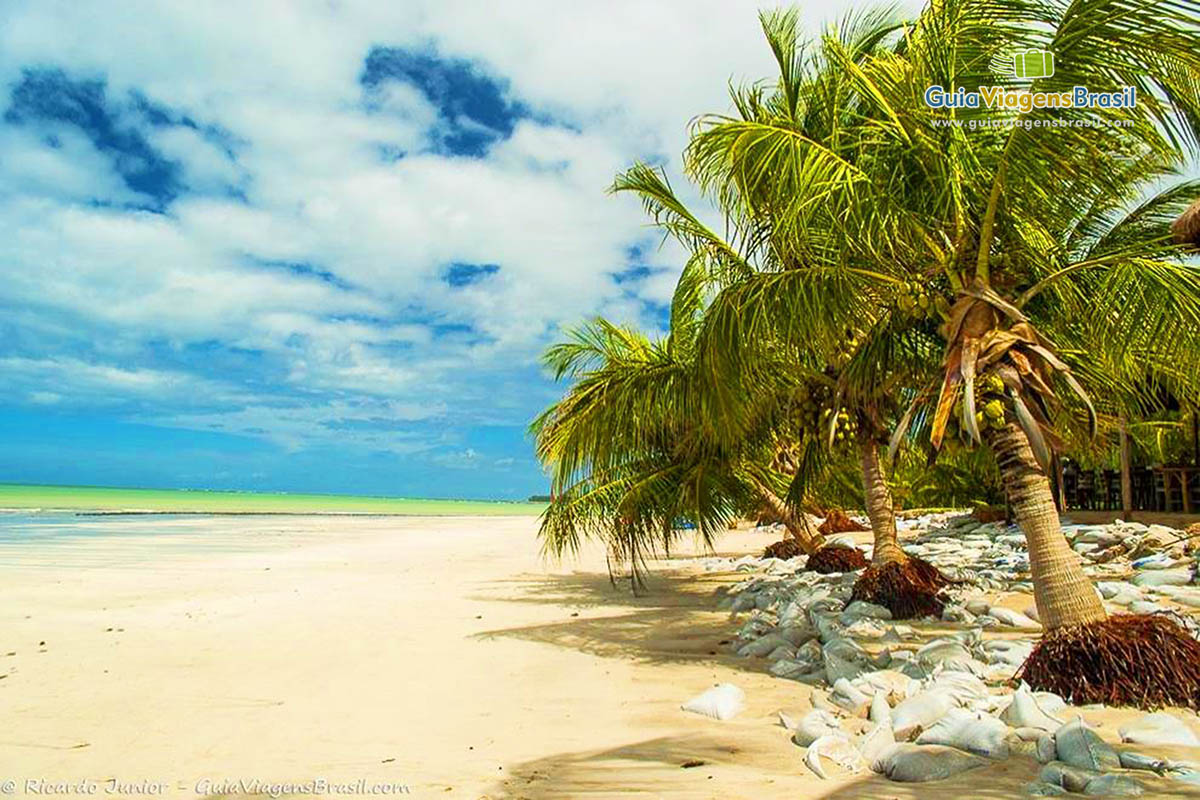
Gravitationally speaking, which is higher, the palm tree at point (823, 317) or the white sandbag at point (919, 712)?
the palm tree at point (823, 317)

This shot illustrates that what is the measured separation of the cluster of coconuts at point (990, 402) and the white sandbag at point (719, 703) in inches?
97.6

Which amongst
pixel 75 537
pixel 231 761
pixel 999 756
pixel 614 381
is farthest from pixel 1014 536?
pixel 75 537

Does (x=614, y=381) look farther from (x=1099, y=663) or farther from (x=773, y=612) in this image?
(x=1099, y=663)

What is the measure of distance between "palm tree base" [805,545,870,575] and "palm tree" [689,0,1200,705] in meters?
5.50

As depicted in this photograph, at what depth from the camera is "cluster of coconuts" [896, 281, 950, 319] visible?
5766 millimetres

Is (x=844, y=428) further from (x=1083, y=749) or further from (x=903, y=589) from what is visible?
(x=1083, y=749)

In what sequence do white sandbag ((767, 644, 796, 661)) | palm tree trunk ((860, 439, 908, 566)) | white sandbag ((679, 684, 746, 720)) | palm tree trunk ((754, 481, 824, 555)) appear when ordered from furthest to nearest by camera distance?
palm tree trunk ((754, 481, 824, 555))
palm tree trunk ((860, 439, 908, 566))
white sandbag ((767, 644, 796, 661))
white sandbag ((679, 684, 746, 720))

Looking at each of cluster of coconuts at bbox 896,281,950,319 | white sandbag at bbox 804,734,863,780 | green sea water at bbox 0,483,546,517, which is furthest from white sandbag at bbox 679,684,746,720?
green sea water at bbox 0,483,546,517

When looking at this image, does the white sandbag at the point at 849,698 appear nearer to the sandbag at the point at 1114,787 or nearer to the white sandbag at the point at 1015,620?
the sandbag at the point at 1114,787

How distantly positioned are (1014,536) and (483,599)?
9.40 m

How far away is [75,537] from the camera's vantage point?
2569 cm

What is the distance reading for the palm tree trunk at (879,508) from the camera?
8.92 meters

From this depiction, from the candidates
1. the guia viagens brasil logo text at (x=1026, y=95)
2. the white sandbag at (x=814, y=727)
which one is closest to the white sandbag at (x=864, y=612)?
the white sandbag at (x=814, y=727)

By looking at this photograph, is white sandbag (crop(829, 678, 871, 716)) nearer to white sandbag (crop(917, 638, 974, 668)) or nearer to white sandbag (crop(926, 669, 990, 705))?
white sandbag (crop(926, 669, 990, 705))
